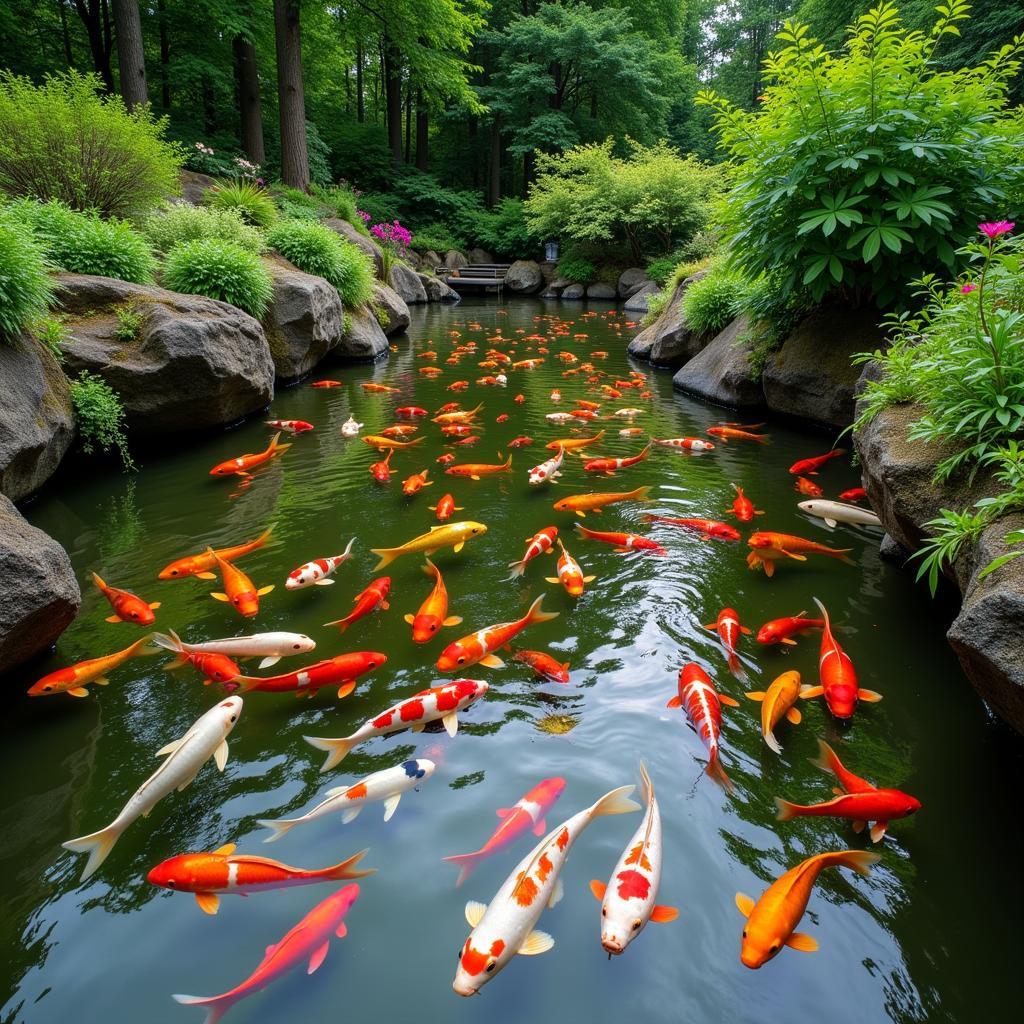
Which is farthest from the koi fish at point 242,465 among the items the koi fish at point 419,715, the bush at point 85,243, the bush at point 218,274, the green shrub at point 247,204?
the green shrub at point 247,204

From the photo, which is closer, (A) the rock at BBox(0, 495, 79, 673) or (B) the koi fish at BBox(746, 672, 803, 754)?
(B) the koi fish at BBox(746, 672, 803, 754)

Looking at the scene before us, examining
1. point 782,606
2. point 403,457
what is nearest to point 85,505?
point 403,457

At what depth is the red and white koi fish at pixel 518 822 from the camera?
2.20m

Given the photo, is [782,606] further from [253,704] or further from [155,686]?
[155,686]

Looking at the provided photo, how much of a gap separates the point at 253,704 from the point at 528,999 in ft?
6.32

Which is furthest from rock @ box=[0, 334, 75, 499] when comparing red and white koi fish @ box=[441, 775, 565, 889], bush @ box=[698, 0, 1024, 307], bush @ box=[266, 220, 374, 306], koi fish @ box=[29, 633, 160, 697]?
bush @ box=[698, 0, 1024, 307]

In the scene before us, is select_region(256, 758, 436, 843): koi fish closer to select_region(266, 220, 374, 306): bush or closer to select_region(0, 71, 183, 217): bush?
select_region(0, 71, 183, 217): bush

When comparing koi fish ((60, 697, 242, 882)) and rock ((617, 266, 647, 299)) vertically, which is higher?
rock ((617, 266, 647, 299))

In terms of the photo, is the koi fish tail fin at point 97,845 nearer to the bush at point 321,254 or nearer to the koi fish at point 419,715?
the koi fish at point 419,715

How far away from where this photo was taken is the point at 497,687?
10.4ft

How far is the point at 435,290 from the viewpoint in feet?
77.7

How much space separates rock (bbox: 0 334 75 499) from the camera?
4.63 meters

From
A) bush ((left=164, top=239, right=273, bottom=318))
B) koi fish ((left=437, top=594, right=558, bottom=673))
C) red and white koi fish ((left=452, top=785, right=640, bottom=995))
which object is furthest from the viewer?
bush ((left=164, top=239, right=273, bottom=318))

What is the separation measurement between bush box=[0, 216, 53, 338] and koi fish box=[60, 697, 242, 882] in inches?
168
